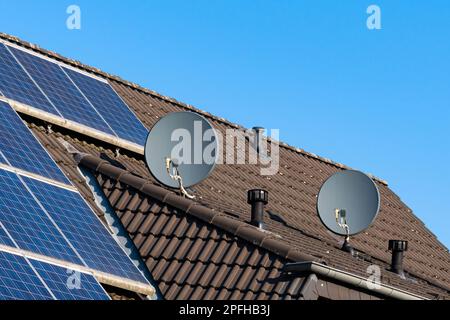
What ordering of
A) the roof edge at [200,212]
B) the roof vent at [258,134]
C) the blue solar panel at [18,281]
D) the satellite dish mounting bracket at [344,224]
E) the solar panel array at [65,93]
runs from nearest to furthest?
the blue solar panel at [18,281] < the roof edge at [200,212] < the satellite dish mounting bracket at [344,224] < the solar panel array at [65,93] < the roof vent at [258,134]

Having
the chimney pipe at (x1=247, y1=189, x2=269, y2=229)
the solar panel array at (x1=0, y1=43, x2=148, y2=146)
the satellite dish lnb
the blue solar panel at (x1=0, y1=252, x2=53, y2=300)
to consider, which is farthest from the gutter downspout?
the solar panel array at (x1=0, y1=43, x2=148, y2=146)

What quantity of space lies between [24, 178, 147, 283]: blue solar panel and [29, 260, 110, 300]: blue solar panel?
1.94 ft

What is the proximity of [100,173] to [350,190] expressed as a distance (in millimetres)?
4263

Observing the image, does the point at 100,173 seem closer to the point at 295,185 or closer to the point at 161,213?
the point at 161,213

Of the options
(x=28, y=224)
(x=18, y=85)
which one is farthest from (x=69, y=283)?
(x=18, y=85)

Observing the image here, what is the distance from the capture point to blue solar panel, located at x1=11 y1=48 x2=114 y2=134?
25.4 m

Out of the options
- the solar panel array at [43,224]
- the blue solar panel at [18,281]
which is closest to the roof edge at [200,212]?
the solar panel array at [43,224]

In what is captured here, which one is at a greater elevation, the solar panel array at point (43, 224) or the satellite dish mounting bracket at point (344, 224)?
the satellite dish mounting bracket at point (344, 224)

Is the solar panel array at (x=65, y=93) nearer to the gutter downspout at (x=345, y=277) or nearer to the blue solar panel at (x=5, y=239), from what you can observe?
the blue solar panel at (x=5, y=239)

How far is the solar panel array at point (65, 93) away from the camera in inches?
982

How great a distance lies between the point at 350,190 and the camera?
78.0 feet

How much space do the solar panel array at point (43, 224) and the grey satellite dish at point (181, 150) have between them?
1554 millimetres
